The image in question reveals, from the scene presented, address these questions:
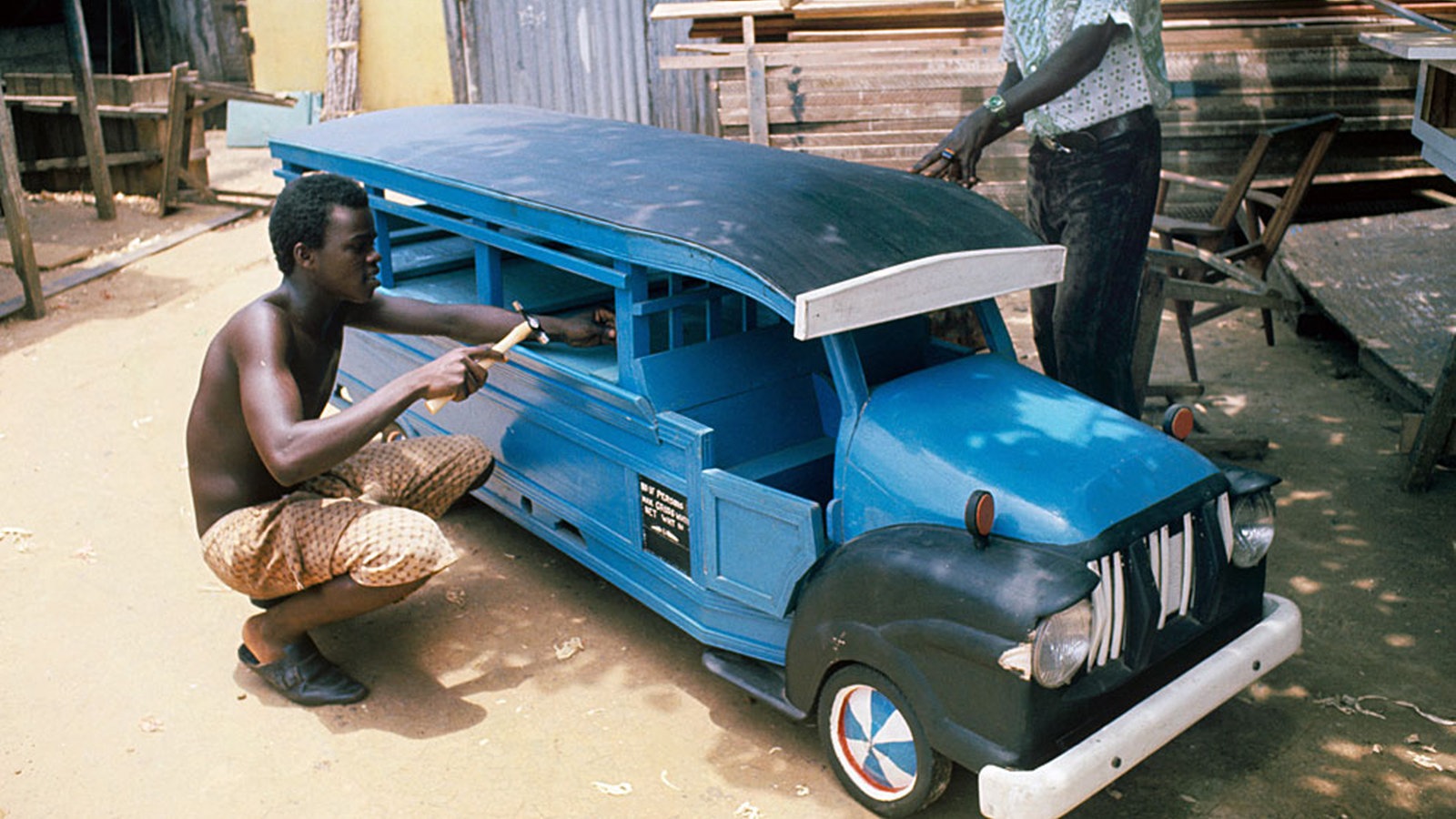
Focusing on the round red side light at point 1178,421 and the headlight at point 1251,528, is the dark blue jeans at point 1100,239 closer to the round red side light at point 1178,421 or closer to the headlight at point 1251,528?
the round red side light at point 1178,421

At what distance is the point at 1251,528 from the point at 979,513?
3.57 ft

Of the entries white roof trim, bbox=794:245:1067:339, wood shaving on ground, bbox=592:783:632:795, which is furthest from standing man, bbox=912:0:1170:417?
wood shaving on ground, bbox=592:783:632:795

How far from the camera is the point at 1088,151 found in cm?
519

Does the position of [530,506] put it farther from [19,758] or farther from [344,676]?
[19,758]

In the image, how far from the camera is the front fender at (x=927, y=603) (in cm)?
319

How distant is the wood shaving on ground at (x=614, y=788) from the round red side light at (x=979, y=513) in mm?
1437

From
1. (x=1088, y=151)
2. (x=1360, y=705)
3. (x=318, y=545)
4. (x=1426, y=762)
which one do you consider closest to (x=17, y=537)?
(x=318, y=545)

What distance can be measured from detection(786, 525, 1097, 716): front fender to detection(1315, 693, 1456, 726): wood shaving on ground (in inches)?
64.6

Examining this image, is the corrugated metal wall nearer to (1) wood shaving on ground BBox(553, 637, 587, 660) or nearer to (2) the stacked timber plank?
(2) the stacked timber plank

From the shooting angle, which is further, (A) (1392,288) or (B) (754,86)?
(B) (754,86)

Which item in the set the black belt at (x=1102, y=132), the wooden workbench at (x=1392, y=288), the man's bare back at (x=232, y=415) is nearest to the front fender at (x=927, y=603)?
the man's bare back at (x=232, y=415)

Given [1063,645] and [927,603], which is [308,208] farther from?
[1063,645]

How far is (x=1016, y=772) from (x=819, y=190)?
2.01 m

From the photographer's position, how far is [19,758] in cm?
411
